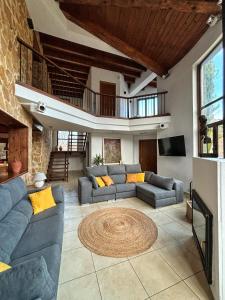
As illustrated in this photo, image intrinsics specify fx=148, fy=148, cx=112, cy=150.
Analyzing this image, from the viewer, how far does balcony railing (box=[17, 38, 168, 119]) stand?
550cm

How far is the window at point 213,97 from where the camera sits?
345 centimetres

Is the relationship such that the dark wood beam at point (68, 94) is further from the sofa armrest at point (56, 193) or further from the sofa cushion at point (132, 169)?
the sofa armrest at point (56, 193)

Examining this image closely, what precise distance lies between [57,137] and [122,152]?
5.17 metres

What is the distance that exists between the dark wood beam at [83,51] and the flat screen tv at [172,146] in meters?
3.83

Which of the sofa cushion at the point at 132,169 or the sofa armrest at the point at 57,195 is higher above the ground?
the sofa cushion at the point at 132,169

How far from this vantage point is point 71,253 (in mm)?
2162

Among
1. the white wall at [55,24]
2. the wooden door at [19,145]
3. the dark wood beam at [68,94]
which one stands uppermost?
the dark wood beam at [68,94]

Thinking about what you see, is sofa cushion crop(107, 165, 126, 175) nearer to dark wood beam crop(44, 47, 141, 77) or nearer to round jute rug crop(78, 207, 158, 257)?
round jute rug crop(78, 207, 158, 257)

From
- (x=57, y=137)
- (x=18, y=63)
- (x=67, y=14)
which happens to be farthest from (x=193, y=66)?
(x=57, y=137)

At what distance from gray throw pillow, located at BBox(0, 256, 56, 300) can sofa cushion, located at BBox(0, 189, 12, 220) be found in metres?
1.05

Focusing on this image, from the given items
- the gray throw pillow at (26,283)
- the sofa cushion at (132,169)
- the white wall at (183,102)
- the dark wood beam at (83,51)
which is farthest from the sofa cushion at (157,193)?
the dark wood beam at (83,51)

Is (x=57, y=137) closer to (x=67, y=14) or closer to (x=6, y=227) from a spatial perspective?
(x=67, y=14)

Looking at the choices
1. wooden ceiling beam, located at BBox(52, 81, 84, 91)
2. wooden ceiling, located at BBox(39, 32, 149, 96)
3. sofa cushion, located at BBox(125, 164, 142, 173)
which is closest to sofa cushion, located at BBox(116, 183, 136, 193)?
sofa cushion, located at BBox(125, 164, 142, 173)

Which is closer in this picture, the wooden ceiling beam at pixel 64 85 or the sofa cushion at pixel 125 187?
the sofa cushion at pixel 125 187
